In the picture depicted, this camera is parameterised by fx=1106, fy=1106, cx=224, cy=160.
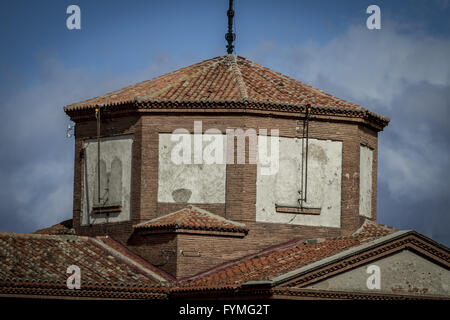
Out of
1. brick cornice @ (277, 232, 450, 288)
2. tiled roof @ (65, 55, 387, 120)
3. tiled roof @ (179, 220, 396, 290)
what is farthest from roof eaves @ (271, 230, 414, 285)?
tiled roof @ (65, 55, 387, 120)

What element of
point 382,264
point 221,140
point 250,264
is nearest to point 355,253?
A: point 382,264

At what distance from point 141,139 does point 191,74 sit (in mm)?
3070

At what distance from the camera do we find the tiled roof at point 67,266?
86.4ft

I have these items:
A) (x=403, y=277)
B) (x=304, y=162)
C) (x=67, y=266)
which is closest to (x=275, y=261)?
(x=304, y=162)

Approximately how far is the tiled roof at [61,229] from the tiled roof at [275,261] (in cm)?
466

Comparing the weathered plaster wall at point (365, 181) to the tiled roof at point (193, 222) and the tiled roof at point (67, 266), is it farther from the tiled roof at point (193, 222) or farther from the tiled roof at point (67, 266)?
the tiled roof at point (67, 266)

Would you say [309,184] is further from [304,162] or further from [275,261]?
[275,261]

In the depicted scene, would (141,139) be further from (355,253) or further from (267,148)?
(355,253)

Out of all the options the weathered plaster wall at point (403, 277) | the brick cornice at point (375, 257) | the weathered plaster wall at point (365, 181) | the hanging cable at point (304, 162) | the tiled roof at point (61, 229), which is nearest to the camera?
the brick cornice at point (375, 257)

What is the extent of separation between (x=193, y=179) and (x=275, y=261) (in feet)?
11.4

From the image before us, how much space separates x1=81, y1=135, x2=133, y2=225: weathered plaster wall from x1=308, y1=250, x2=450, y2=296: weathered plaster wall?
711 cm

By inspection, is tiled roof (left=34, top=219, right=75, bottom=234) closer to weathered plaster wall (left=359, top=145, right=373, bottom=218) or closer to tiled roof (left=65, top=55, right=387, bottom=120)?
tiled roof (left=65, top=55, right=387, bottom=120)

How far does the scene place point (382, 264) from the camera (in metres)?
26.2

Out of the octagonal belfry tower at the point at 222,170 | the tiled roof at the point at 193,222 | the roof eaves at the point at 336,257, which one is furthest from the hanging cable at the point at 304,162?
the roof eaves at the point at 336,257
